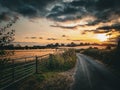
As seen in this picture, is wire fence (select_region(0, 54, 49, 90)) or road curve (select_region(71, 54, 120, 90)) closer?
wire fence (select_region(0, 54, 49, 90))

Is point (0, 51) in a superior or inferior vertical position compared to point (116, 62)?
superior

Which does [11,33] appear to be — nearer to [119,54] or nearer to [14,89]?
[14,89]

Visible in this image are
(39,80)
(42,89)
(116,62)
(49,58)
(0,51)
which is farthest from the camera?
(116,62)

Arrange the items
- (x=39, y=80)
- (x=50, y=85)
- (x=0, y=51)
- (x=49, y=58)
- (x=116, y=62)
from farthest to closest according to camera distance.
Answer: (x=116, y=62)
(x=49, y=58)
(x=39, y=80)
(x=50, y=85)
(x=0, y=51)

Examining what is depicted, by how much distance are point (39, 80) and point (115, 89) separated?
6432 millimetres

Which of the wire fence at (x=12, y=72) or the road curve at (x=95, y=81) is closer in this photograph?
the wire fence at (x=12, y=72)

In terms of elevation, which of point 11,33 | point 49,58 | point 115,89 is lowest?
point 115,89

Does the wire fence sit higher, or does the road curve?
the wire fence

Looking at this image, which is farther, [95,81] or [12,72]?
[95,81]

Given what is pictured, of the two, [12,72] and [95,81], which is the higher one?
[12,72]

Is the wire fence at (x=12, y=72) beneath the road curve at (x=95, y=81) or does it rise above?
above

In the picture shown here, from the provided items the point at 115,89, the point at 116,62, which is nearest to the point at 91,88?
the point at 115,89

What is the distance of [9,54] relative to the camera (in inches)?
424

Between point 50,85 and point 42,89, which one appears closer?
point 42,89
